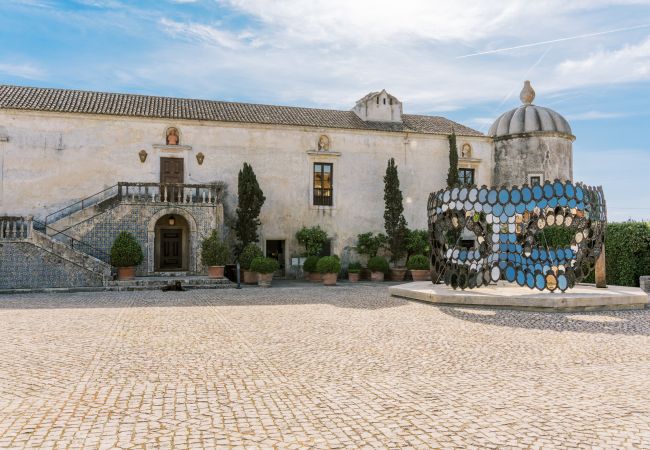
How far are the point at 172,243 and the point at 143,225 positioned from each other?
245 cm

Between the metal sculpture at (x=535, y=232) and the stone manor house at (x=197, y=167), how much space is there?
12.1m

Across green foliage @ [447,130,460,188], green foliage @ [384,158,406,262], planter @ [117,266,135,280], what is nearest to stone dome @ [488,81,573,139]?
green foliage @ [447,130,460,188]

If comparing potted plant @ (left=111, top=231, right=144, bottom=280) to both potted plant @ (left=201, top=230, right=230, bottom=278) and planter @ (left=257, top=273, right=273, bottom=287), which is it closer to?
potted plant @ (left=201, top=230, right=230, bottom=278)

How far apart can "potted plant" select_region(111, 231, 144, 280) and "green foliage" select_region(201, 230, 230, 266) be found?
252cm

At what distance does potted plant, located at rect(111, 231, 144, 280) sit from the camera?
67.7ft

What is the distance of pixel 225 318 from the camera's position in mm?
12250

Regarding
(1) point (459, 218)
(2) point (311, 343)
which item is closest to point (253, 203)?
(1) point (459, 218)

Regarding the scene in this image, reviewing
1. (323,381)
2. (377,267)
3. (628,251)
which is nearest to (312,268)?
(377,267)

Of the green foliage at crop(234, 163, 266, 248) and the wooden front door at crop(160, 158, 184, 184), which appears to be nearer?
the green foliage at crop(234, 163, 266, 248)

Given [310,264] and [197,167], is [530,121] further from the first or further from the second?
[197,167]

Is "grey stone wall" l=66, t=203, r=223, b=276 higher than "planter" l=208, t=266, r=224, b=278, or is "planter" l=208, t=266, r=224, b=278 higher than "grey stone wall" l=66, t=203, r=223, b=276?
"grey stone wall" l=66, t=203, r=223, b=276

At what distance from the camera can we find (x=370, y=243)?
26.7 metres

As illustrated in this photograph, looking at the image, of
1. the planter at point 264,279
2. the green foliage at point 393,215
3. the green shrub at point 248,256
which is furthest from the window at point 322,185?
the planter at point 264,279

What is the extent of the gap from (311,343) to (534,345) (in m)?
3.78
